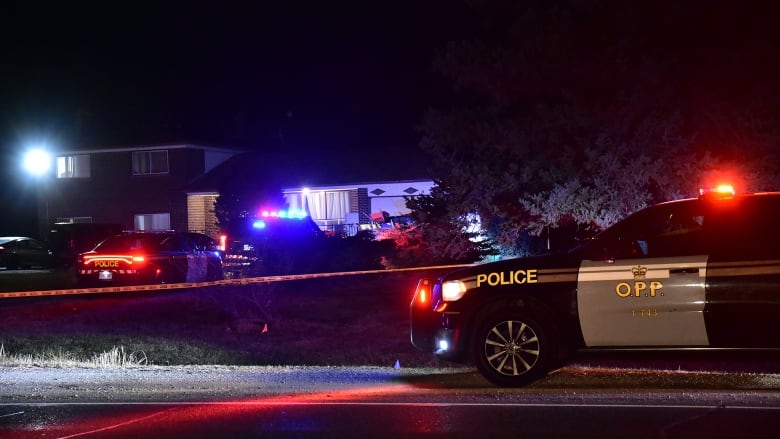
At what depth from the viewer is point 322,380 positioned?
9.59 metres

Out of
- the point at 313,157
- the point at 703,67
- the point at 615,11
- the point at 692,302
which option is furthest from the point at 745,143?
the point at 313,157

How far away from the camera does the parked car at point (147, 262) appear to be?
799 inches

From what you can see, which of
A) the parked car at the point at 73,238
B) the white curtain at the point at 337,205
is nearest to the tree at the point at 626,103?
the parked car at the point at 73,238

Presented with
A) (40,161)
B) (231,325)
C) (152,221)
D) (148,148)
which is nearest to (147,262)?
(231,325)

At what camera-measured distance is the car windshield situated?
807 inches

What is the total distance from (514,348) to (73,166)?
130 feet

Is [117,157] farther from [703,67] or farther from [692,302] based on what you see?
[692,302]

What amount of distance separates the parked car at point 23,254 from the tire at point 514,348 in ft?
87.1

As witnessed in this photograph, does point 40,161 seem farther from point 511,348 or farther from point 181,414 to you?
point 511,348

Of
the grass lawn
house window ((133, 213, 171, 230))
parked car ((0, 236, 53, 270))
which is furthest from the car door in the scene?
house window ((133, 213, 171, 230))

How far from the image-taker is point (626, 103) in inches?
669

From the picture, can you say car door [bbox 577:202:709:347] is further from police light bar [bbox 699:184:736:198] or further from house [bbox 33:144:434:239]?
house [bbox 33:144:434:239]

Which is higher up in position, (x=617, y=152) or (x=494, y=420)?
(x=617, y=152)

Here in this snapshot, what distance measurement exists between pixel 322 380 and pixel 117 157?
117 feet
